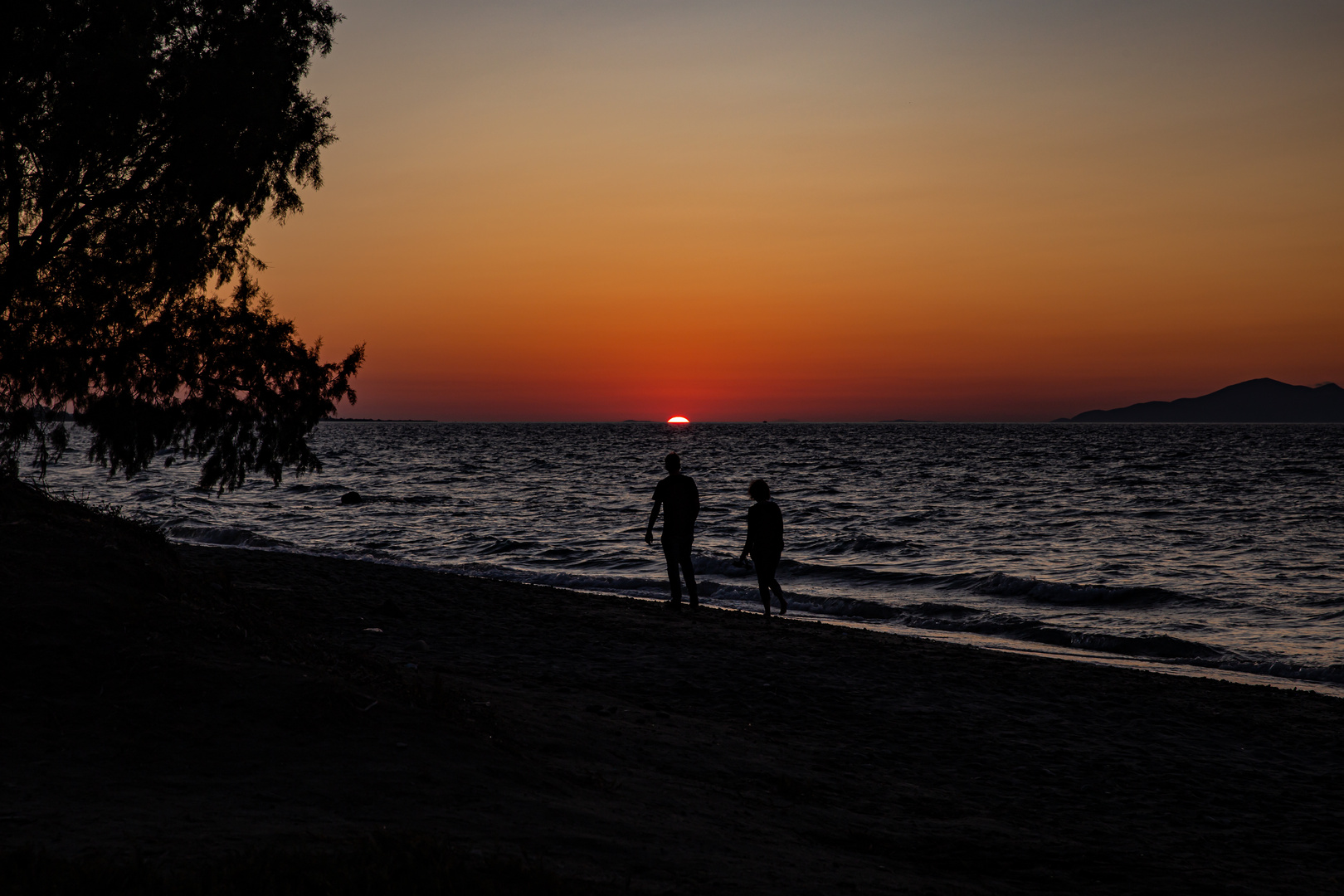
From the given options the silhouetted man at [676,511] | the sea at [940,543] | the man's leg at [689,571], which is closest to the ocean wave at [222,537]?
the sea at [940,543]

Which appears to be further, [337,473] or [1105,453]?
[1105,453]

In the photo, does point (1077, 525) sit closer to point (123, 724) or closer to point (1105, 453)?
point (123, 724)

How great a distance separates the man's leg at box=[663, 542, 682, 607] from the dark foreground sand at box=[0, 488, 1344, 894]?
9.89 feet

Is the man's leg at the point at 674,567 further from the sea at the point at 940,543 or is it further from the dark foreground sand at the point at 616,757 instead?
the sea at the point at 940,543

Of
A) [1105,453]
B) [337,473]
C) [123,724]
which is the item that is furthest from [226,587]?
[1105,453]

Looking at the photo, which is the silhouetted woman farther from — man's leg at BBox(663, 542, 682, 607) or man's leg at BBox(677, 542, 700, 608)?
man's leg at BBox(663, 542, 682, 607)

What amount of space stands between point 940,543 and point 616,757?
866 inches

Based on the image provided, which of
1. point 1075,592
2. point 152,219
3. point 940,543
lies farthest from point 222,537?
point 1075,592

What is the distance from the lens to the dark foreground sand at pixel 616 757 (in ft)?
15.3

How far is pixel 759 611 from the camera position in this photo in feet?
55.8

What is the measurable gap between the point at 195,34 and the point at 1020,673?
1385 cm

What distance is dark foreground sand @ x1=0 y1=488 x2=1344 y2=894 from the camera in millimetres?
4648

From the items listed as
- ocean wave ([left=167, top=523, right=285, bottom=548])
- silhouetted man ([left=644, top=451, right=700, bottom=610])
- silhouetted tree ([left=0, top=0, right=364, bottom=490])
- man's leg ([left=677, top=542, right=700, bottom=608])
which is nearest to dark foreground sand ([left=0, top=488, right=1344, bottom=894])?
silhouetted man ([left=644, top=451, right=700, bottom=610])

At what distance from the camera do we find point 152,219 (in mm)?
12445
